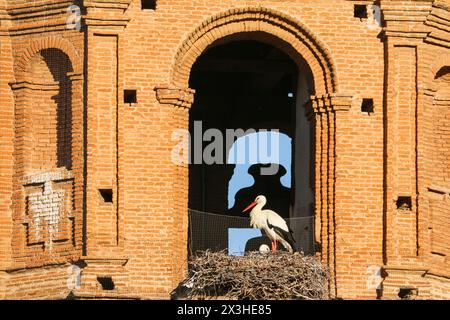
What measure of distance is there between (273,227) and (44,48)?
160 inches

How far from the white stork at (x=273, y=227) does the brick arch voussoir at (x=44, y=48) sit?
10.2 feet

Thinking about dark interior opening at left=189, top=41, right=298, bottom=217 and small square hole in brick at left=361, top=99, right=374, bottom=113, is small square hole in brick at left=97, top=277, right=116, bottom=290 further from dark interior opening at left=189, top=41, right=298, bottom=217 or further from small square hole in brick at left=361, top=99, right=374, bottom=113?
dark interior opening at left=189, top=41, right=298, bottom=217

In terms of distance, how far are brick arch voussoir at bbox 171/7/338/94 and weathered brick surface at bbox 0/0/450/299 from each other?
2 cm

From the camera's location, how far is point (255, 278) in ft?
103

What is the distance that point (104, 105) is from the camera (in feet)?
106

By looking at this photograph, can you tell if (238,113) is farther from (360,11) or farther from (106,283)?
(106,283)

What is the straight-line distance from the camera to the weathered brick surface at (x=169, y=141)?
32094mm

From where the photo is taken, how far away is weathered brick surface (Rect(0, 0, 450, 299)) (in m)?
32.1

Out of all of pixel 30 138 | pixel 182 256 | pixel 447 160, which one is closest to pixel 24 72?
pixel 30 138

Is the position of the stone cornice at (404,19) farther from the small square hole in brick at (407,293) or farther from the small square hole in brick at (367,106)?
the small square hole in brick at (407,293)

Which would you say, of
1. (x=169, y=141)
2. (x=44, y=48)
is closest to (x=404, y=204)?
(x=169, y=141)

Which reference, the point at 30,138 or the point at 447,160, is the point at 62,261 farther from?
the point at 447,160

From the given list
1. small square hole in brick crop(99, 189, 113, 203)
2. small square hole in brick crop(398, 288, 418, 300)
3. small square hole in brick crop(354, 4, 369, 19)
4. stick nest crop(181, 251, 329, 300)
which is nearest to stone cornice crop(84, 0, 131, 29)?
small square hole in brick crop(99, 189, 113, 203)

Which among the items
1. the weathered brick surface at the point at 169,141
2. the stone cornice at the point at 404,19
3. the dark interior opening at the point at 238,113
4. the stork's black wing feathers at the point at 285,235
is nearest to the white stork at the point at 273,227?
the stork's black wing feathers at the point at 285,235
